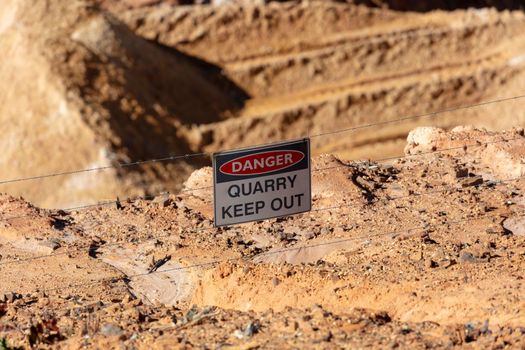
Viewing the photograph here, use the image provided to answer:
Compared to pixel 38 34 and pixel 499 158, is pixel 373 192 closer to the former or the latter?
pixel 499 158

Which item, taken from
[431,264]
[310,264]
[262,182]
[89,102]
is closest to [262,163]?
[262,182]

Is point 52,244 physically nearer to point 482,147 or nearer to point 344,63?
point 482,147

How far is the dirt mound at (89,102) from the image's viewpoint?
105 ft

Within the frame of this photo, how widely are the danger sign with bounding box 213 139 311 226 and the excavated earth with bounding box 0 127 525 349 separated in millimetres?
650

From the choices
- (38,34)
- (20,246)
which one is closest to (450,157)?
(20,246)

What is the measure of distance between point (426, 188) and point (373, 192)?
2.44 ft

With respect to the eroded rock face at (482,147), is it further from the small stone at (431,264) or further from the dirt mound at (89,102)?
the dirt mound at (89,102)

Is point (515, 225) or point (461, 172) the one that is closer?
point (515, 225)

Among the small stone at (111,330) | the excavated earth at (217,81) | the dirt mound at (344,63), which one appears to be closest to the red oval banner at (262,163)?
the small stone at (111,330)

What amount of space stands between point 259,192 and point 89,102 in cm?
2090

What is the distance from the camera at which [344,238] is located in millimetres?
15258

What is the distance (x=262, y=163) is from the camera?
46.0ft

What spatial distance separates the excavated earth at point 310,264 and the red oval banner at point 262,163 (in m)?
1.13

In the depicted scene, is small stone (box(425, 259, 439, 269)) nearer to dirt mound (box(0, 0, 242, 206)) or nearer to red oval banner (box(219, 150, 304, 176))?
red oval banner (box(219, 150, 304, 176))
